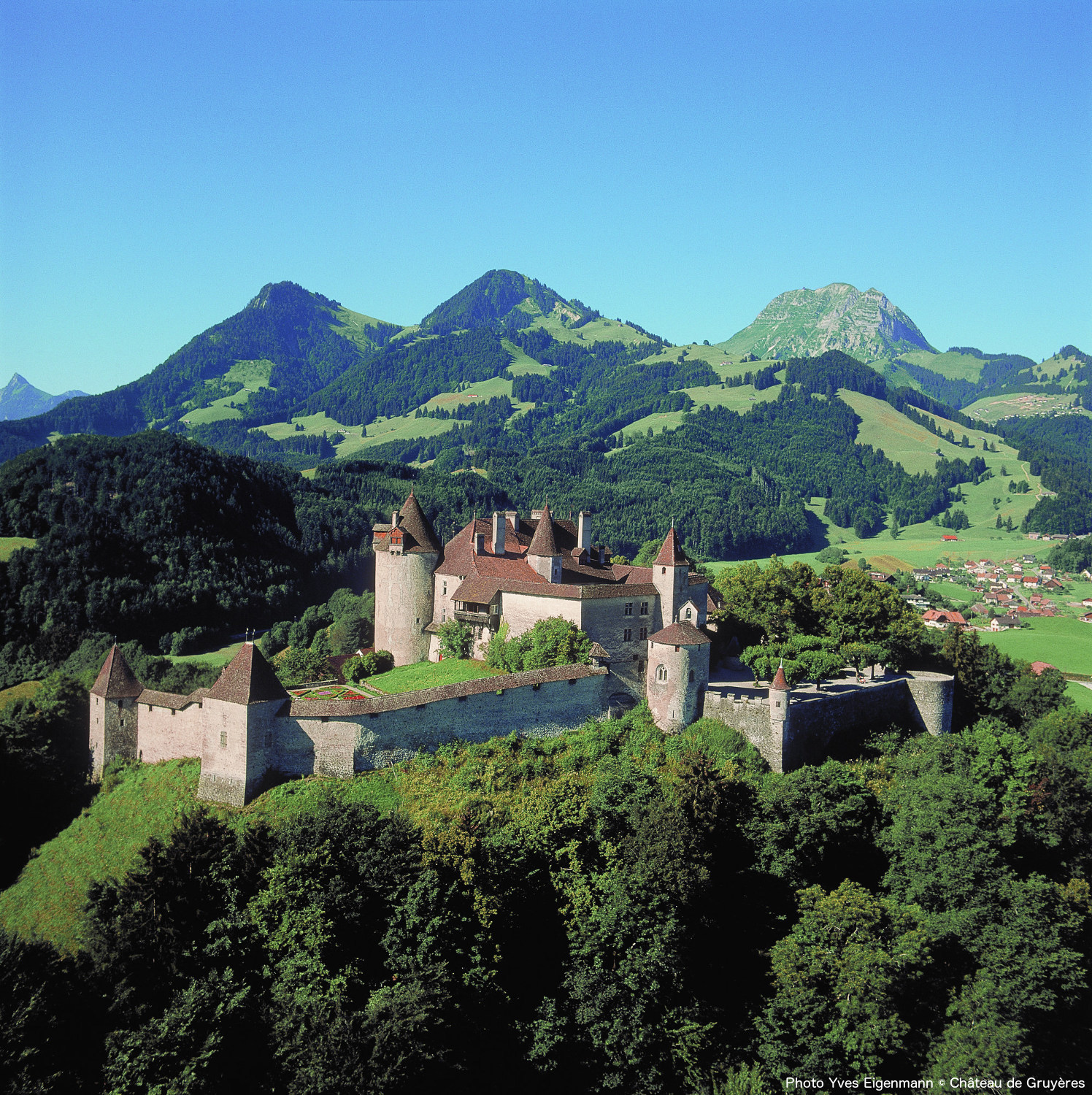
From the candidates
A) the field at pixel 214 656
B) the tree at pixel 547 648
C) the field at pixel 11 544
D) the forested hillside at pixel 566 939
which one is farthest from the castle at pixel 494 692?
the field at pixel 11 544

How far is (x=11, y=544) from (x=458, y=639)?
77840 millimetres

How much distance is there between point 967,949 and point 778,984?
8397 millimetres

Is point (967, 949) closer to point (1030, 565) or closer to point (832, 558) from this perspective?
point (832, 558)

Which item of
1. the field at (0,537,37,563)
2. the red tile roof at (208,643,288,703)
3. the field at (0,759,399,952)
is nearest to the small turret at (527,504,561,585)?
the field at (0,759,399,952)

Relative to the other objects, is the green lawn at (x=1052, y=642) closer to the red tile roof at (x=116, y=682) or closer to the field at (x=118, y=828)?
the field at (x=118, y=828)

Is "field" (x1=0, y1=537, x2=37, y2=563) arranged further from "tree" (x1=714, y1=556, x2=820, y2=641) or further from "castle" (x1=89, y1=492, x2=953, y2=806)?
"tree" (x1=714, y1=556, x2=820, y2=641)

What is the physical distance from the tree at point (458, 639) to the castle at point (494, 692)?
476mm

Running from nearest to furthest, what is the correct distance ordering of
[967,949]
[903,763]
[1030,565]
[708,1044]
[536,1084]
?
[536,1084], [708,1044], [967,949], [903,763], [1030,565]

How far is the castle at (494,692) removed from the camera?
40.9 m

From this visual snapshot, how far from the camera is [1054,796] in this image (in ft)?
158

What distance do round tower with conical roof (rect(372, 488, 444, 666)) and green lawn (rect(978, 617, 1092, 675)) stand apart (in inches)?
2746

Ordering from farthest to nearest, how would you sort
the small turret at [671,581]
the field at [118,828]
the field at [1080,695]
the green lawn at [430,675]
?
1. the field at [1080,695]
2. the small turret at [671,581]
3. the green lawn at [430,675]
4. the field at [118,828]

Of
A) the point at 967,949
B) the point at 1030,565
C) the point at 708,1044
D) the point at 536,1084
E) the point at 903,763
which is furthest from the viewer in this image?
the point at 1030,565

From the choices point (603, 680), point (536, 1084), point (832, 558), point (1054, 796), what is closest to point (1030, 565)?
point (832, 558)
